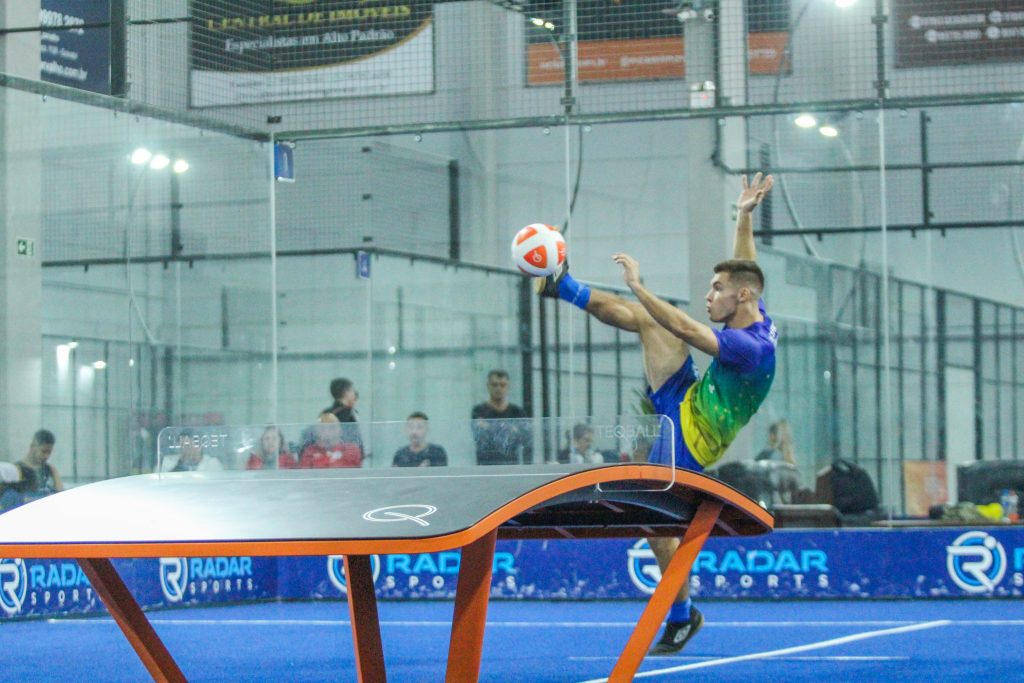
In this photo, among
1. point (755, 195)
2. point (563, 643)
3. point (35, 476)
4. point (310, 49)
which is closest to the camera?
point (755, 195)

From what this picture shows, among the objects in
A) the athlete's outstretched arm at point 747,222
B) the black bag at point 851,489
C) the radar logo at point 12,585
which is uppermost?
the athlete's outstretched arm at point 747,222

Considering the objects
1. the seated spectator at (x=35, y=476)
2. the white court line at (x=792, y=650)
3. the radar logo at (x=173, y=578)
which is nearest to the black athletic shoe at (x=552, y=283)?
the white court line at (x=792, y=650)

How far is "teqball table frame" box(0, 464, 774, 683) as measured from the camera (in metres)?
3.41

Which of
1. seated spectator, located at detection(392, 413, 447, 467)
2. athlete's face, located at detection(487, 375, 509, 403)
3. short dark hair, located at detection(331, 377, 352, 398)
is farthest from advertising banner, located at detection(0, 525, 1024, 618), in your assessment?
seated spectator, located at detection(392, 413, 447, 467)

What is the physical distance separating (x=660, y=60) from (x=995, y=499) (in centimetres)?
369

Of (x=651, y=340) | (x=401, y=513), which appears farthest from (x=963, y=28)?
(x=401, y=513)

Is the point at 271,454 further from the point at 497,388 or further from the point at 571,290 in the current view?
the point at 497,388

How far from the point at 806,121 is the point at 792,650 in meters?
4.89

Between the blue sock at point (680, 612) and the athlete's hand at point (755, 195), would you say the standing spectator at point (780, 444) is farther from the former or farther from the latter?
the blue sock at point (680, 612)

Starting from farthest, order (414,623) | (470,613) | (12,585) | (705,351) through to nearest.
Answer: (12,585) → (414,623) → (705,351) → (470,613)

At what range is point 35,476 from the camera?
9039 mm

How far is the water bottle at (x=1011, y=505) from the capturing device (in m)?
10.1

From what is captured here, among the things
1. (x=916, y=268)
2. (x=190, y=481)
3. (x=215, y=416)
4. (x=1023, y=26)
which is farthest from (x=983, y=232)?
(x=190, y=481)

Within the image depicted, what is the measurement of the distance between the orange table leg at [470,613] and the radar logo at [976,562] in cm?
690
